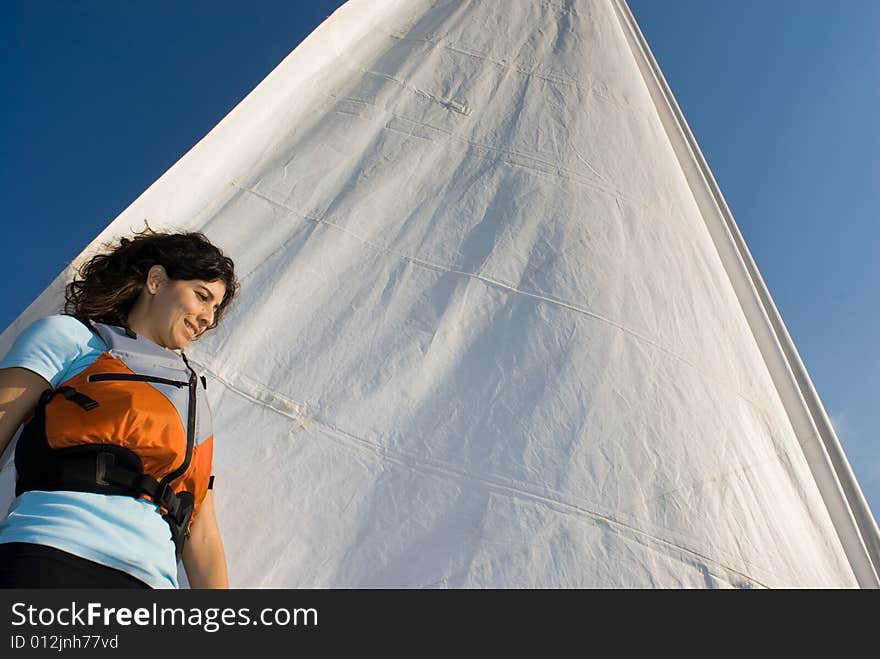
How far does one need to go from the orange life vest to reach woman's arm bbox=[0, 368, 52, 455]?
0.02m

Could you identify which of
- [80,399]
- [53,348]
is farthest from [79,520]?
[53,348]

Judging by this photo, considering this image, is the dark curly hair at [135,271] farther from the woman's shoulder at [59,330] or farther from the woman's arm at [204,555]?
the woman's arm at [204,555]

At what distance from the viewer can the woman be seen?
1305 mm

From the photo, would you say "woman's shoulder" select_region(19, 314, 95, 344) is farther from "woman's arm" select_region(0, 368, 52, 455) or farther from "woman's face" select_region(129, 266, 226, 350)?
"woman's face" select_region(129, 266, 226, 350)

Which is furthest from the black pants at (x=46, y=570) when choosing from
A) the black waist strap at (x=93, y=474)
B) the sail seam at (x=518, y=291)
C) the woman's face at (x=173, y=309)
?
the sail seam at (x=518, y=291)

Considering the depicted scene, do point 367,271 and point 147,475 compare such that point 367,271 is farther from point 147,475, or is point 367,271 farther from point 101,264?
point 147,475

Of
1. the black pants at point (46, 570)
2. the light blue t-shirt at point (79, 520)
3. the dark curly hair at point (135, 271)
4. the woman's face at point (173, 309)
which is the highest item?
the dark curly hair at point (135, 271)

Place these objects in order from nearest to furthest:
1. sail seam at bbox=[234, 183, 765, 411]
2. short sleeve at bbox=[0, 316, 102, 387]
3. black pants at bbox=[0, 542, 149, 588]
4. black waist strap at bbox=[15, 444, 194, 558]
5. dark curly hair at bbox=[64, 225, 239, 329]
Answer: black pants at bbox=[0, 542, 149, 588] → black waist strap at bbox=[15, 444, 194, 558] → short sleeve at bbox=[0, 316, 102, 387] → dark curly hair at bbox=[64, 225, 239, 329] → sail seam at bbox=[234, 183, 765, 411]

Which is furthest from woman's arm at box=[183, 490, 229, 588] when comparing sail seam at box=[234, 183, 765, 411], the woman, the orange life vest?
sail seam at box=[234, 183, 765, 411]

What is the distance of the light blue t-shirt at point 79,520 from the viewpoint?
1305mm

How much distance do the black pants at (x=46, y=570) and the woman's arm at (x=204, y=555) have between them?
43cm

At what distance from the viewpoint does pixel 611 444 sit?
6.95 feet

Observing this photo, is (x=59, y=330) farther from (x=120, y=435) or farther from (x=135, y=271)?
(x=135, y=271)

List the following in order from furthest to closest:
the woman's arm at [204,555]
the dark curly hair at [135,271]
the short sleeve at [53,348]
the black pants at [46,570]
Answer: the dark curly hair at [135,271], the woman's arm at [204,555], the short sleeve at [53,348], the black pants at [46,570]
